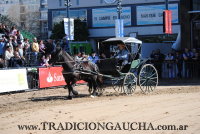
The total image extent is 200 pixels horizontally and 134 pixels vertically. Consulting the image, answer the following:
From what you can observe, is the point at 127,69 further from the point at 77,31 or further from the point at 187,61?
the point at 77,31

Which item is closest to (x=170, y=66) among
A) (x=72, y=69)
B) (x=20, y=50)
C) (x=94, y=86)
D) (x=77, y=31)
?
(x=20, y=50)

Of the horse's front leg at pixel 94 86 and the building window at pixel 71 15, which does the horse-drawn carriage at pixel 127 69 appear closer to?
the horse's front leg at pixel 94 86

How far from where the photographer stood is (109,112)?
12305 millimetres

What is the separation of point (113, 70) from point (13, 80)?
5435mm

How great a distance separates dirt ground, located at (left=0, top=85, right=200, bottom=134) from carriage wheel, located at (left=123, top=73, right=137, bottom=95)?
0.33 meters

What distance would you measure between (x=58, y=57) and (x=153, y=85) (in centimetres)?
461

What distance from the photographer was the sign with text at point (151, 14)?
5003 centimetres

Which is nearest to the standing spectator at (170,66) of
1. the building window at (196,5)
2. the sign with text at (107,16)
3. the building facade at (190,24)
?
the building facade at (190,24)

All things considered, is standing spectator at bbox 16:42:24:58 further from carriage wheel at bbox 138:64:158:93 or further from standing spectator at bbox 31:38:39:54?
carriage wheel at bbox 138:64:158:93

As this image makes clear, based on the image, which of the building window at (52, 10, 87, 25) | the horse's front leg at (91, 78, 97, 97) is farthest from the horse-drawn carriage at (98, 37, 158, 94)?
the building window at (52, 10, 87, 25)

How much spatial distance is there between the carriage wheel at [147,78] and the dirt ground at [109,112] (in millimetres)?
643

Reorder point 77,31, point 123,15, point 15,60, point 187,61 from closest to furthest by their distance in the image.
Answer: point 15,60 < point 187,61 < point 77,31 < point 123,15

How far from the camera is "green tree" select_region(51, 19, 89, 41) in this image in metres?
53.8

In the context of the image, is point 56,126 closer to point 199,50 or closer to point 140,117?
point 140,117
